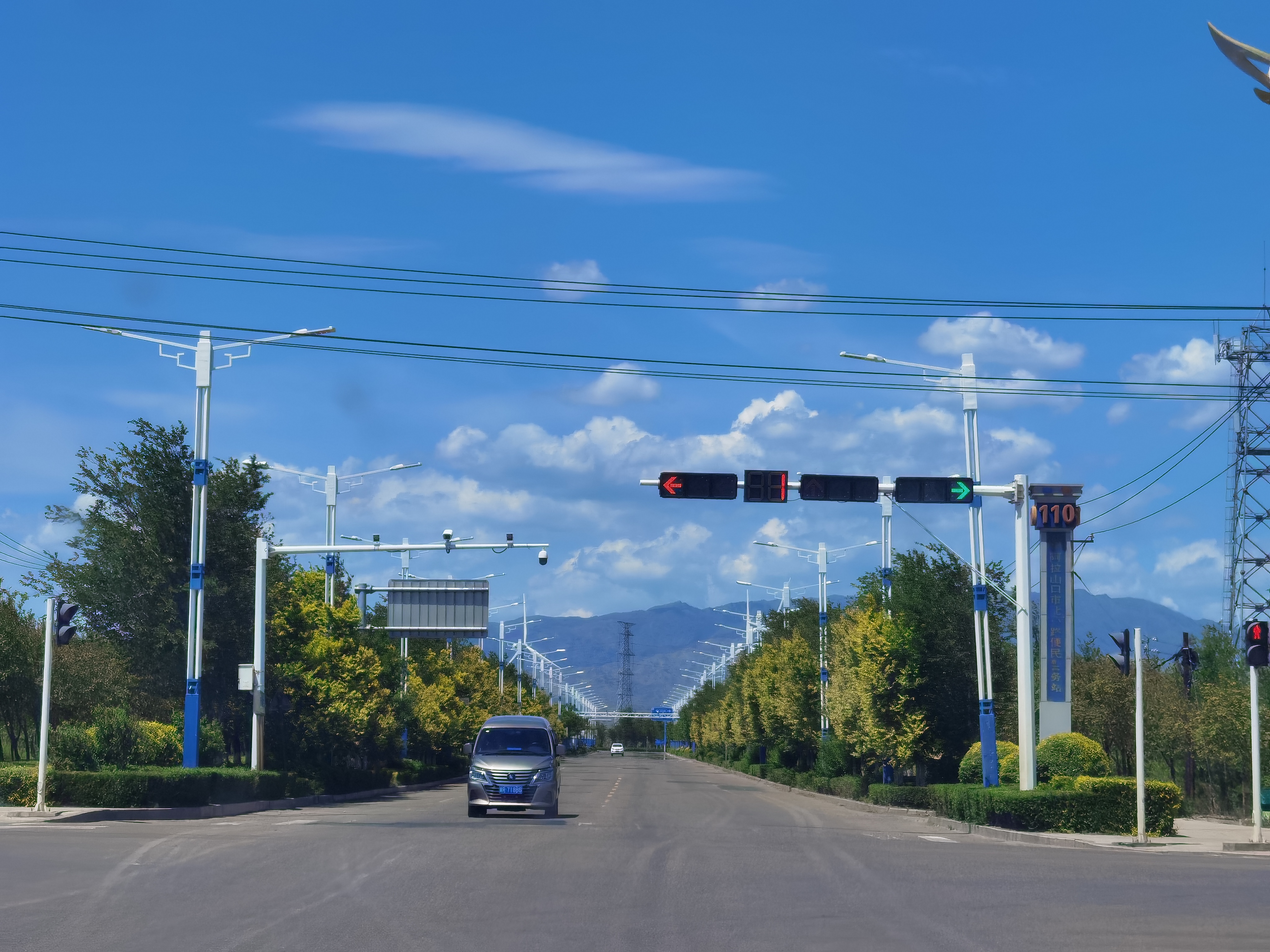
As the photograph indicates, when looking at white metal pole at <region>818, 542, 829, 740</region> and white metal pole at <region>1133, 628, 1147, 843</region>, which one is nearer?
white metal pole at <region>1133, 628, 1147, 843</region>

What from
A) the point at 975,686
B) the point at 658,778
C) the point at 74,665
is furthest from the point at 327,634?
the point at 658,778

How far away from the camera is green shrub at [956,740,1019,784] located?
122 feet

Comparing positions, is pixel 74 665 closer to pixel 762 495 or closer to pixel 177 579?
pixel 177 579

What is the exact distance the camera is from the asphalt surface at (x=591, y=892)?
12.1m

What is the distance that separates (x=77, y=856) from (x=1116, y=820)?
63.1ft

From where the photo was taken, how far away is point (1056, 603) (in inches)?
1341

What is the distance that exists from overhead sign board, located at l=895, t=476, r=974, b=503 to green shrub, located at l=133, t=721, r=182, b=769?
58.5ft

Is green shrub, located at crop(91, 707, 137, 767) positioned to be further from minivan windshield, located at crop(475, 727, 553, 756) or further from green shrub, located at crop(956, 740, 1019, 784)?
green shrub, located at crop(956, 740, 1019, 784)

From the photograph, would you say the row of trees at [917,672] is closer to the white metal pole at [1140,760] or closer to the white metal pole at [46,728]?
the white metal pole at [1140,760]

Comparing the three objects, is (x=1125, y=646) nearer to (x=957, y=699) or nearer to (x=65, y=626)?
(x=957, y=699)

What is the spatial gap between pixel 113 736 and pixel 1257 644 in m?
23.6

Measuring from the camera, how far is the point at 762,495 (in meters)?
28.5

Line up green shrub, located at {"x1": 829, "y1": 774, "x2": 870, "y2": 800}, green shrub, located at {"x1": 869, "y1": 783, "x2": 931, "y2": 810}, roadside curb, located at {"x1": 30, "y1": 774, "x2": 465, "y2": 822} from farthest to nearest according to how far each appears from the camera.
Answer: green shrub, located at {"x1": 829, "y1": 774, "x2": 870, "y2": 800}
green shrub, located at {"x1": 869, "y1": 783, "x2": 931, "y2": 810}
roadside curb, located at {"x1": 30, "y1": 774, "x2": 465, "y2": 822}

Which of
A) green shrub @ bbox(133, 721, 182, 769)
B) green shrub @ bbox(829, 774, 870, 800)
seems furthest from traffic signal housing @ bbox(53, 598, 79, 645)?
green shrub @ bbox(829, 774, 870, 800)
